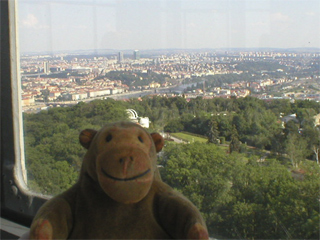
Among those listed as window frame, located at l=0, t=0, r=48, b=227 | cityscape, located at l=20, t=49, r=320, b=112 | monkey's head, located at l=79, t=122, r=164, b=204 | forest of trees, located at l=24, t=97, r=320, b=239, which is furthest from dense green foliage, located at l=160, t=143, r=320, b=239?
window frame, located at l=0, t=0, r=48, b=227

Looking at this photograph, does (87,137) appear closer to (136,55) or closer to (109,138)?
(109,138)

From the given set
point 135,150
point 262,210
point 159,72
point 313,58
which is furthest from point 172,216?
point 159,72

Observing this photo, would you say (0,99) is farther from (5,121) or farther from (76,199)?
(76,199)

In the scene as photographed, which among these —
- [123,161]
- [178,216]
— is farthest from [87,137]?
[178,216]

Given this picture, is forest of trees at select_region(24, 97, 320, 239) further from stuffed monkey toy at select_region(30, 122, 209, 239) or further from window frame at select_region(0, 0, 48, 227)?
window frame at select_region(0, 0, 48, 227)

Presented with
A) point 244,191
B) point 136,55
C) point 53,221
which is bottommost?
point 244,191

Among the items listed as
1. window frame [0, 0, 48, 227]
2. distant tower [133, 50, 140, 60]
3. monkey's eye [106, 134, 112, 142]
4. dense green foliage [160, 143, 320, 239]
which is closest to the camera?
monkey's eye [106, 134, 112, 142]
